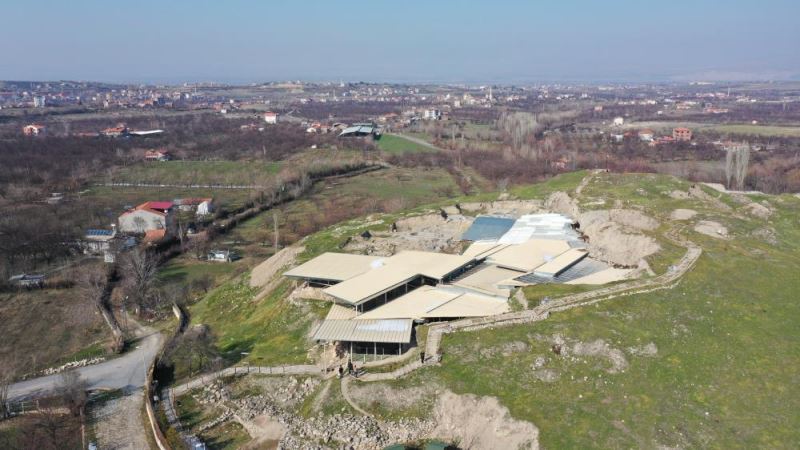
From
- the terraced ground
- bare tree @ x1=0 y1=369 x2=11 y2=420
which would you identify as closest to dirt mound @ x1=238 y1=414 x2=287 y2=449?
the terraced ground

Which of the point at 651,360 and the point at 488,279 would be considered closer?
the point at 651,360

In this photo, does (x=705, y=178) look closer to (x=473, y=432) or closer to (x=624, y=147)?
(x=624, y=147)

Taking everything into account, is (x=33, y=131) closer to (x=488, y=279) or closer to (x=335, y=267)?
(x=335, y=267)

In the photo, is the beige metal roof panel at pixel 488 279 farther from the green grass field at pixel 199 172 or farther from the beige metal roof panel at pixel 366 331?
the green grass field at pixel 199 172

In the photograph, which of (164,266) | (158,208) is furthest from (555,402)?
(158,208)

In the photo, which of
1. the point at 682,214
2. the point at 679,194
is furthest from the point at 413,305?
the point at 679,194

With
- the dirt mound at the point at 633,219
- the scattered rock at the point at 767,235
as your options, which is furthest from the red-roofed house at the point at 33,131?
the scattered rock at the point at 767,235

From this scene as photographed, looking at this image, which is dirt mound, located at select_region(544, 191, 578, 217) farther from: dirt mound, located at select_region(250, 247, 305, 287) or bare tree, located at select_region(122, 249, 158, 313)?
bare tree, located at select_region(122, 249, 158, 313)
